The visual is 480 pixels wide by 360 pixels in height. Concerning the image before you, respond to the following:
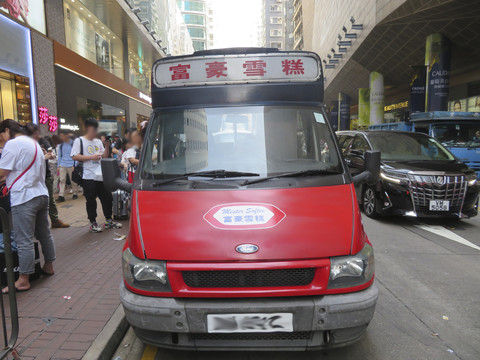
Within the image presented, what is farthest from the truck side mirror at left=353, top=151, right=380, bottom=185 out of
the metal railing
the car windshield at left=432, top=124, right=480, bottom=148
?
the car windshield at left=432, top=124, right=480, bottom=148

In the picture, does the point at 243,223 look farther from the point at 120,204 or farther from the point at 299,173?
the point at 120,204

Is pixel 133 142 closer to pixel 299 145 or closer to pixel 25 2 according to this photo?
pixel 299 145

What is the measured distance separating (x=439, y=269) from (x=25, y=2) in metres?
12.5

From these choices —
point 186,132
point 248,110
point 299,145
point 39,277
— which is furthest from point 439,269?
point 39,277

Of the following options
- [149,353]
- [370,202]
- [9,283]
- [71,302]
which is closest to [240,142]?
[149,353]

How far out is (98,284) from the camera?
154 inches

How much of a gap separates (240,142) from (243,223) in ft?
3.12

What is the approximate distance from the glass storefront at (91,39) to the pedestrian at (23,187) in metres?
11.9

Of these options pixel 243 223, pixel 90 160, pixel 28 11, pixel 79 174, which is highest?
pixel 28 11

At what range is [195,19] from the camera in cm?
8762

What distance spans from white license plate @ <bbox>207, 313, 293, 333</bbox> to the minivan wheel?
540 centimetres

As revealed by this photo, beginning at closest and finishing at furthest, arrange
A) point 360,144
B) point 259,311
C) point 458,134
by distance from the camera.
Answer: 1. point 259,311
2. point 360,144
3. point 458,134

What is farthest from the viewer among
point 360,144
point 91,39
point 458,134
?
point 91,39

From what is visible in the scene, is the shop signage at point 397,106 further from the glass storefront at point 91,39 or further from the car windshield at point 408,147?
the car windshield at point 408,147
